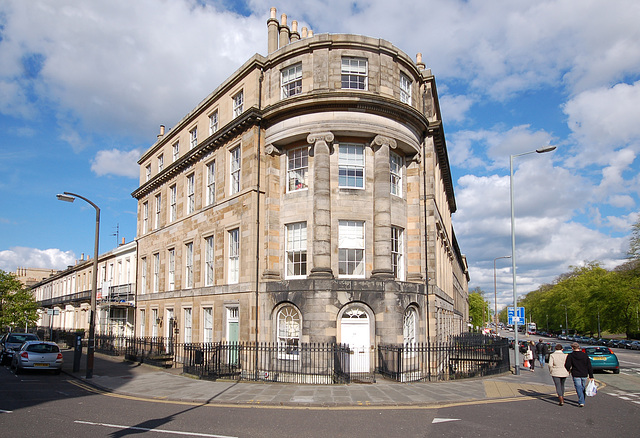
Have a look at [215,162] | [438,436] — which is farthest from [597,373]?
[215,162]

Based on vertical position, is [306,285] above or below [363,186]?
below

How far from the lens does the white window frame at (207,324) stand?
78.6 feet

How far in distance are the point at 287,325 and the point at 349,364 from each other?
3330 mm

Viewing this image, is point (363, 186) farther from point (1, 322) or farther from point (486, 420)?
point (1, 322)

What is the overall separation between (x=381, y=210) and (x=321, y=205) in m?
2.49

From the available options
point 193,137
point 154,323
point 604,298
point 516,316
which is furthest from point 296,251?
point 604,298

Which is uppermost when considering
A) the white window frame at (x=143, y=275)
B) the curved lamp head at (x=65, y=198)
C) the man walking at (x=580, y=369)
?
the curved lamp head at (x=65, y=198)

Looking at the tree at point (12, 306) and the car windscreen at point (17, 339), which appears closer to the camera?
the car windscreen at point (17, 339)

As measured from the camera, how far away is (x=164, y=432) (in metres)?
9.58

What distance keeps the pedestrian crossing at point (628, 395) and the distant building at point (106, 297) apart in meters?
24.9

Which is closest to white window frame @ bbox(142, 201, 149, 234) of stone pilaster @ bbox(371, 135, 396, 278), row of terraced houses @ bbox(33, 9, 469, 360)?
row of terraced houses @ bbox(33, 9, 469, 360)

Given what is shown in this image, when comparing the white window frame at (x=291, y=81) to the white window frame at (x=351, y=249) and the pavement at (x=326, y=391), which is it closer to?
the white window frame at (x=351, y=249)

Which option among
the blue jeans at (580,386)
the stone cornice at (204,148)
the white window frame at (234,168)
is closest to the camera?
the blue jeans at (580,386)

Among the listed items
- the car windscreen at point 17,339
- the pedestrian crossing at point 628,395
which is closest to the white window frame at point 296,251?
the pedestrian crossing at point 628,395
